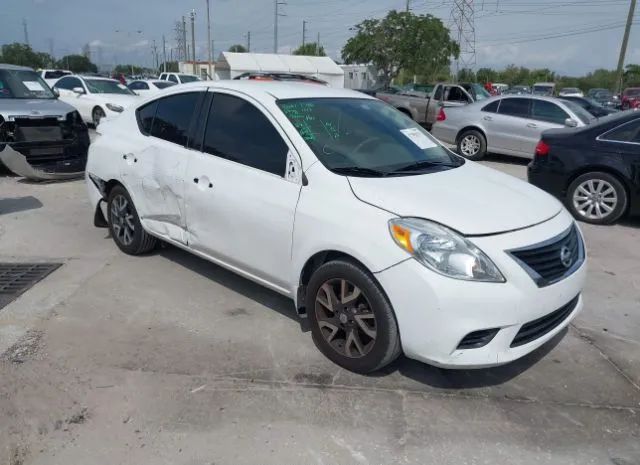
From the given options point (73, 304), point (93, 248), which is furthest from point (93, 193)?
point (73, 304)

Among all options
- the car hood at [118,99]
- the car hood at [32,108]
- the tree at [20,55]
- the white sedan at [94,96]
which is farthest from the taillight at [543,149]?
Answer: the tree at [20,55]

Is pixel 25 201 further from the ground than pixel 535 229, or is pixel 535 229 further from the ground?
pixel 535 229

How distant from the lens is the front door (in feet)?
11.5

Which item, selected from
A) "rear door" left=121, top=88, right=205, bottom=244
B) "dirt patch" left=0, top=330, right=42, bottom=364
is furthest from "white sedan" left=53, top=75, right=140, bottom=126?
"dirt patch" left=0, top=330, right=42, bottom=364

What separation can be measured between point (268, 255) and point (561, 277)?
1841mm

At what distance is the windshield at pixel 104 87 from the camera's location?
1541cm

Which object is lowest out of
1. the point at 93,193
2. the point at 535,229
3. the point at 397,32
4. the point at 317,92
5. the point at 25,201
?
the point at 25,201

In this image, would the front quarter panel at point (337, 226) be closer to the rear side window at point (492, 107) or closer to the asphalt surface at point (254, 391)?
the asphalt surface at point (254, 391)

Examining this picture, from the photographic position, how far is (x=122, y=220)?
16.9ft

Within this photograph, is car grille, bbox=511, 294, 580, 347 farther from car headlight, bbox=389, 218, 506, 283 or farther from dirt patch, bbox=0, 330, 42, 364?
dirt patch, bbox=0, 330, 42, 364

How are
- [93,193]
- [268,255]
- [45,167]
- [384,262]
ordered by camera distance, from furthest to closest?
[45,167] < [93,193] < [268,255] < [384,262]

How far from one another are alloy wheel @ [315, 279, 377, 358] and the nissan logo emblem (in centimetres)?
119

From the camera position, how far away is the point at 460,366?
115 inches

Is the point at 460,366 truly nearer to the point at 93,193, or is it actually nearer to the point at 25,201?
the point at 93,193
